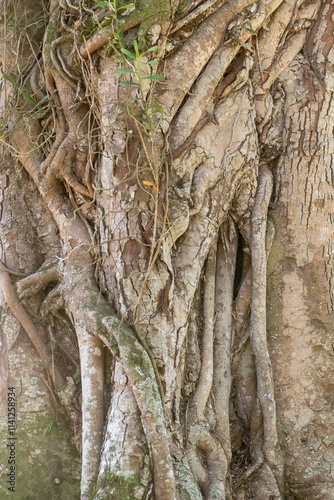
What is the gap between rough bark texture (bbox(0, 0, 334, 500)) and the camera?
8.74 feet

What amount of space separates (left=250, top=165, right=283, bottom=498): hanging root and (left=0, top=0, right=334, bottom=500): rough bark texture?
1cm

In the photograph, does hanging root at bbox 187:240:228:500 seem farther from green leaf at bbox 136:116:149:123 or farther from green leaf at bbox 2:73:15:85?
green leaf at bbox 2:73:15:85

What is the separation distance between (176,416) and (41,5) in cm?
287

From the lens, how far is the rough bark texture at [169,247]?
2.66 m

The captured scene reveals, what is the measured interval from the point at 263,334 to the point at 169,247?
2.76 ft

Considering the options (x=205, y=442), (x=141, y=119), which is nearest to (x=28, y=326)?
(x=205, y=442)

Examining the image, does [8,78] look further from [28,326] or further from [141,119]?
[28,326]

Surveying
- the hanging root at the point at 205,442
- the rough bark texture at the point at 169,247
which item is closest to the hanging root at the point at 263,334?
the rough bark texture at the point at 169,247

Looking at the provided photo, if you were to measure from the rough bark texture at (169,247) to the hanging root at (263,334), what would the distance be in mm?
11

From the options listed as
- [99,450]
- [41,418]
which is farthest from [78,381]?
[99,450]

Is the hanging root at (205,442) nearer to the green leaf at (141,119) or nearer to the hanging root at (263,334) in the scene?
the hanging root at (263,334)

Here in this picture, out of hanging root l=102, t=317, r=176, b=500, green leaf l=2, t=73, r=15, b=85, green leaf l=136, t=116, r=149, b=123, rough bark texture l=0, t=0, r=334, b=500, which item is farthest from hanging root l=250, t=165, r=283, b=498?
green leaf l=2, t=73, r=15, b=85

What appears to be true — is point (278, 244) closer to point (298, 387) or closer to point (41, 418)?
point (298, 387)

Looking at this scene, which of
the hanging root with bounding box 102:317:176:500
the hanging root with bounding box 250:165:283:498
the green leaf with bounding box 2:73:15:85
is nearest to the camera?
the hanging root with bounding box 102:317:176:500
